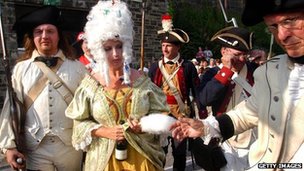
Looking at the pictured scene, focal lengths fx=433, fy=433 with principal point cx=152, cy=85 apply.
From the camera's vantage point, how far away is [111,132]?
3.13 metres

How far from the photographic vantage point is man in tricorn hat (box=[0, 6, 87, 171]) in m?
3.42

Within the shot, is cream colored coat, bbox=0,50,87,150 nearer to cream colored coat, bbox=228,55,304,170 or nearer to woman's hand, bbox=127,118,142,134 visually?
woman's hand, bbox=127,118,142,134

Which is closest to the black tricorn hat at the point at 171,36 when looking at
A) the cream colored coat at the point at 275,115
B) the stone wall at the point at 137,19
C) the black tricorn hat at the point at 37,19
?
the black tricorn hat at the point at 37,19

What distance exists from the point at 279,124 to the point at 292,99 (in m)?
0.15

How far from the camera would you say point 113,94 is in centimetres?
320

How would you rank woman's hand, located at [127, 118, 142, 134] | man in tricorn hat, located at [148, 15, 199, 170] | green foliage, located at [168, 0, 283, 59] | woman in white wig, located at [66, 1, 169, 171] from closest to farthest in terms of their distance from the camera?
woman's hand, located at [127, 118, 142, 134], woman in white wig, located at [66, 1, 169, 171], man in tricorn hat, located at [148, 15, 199, 170], green foliage, located at [168, 0, 283, 59]

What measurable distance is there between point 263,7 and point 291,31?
22 centimetres

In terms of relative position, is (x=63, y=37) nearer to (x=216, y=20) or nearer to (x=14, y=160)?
(x=14, y=160)

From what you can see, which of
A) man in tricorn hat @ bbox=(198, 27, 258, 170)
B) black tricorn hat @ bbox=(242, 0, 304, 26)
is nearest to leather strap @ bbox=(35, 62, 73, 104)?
man in tricorn hat @ bbox=(198, 27, 258, 170)

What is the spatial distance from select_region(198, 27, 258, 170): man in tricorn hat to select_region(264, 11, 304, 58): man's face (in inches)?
62.6

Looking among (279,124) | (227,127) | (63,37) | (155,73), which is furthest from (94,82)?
(155,73)

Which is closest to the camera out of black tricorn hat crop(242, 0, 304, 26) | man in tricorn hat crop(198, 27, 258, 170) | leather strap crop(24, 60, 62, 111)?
black tricorn hat crop(242, 0, 304, 26)

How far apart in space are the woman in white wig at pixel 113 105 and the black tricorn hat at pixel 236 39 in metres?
1.06

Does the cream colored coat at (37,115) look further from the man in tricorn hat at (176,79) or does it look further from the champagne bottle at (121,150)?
the man in tricorn hat at (176,79)
